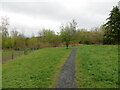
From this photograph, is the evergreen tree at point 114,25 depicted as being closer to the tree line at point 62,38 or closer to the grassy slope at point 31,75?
the tree line at point 62,38

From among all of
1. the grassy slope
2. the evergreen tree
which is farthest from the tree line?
the grassy slope

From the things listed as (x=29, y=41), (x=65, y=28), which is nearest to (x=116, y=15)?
(x=65, y=28)

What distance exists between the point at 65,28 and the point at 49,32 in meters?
19.6

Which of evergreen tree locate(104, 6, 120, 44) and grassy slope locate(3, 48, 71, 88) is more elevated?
evergreen tree locate(104, 6, 120, 44)

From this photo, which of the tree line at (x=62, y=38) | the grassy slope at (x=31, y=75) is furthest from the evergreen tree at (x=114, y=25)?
the grassy slope at (x=31, y=75)

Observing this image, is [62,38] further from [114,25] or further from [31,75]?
[31,75]

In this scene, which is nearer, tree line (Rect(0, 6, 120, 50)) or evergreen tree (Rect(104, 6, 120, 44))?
evergreen tree (Rect(104, 6, 120, 44))

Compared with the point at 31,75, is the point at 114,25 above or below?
above

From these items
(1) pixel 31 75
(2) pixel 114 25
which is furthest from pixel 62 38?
(1) pixel 31 75

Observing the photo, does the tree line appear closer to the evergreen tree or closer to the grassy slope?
the evergreen tree

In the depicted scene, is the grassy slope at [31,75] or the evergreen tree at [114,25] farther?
the evergreen tree at [114,25]

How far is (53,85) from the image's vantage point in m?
5.22

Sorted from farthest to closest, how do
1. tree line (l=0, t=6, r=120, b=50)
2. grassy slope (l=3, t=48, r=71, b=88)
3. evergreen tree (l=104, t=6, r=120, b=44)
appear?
tree line (l=0, t=6, r=120, b=50)
evergreen tree (l=104, t=6, r=120, b=44)
grassy slope (l=3, t=48, r=71, b=88)

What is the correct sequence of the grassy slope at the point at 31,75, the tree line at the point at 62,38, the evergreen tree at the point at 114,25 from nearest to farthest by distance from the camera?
the grassy slope at the point at 31,75 → the evergreen tree at the point at 114,25 → the tree line at the point at 62,38
